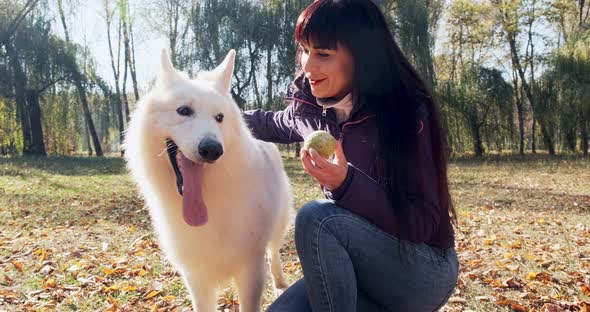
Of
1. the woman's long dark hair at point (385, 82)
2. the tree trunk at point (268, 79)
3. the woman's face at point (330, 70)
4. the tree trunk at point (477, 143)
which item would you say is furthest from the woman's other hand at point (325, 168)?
the tree trunk at point (477, 143)

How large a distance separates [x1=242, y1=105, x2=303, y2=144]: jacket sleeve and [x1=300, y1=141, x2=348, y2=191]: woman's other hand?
36.7 inches

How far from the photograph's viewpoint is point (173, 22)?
68.7 feet

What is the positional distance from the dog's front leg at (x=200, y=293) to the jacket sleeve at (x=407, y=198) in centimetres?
111

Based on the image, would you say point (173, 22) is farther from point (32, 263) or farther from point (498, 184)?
point (32, 263)

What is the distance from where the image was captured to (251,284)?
2.38m

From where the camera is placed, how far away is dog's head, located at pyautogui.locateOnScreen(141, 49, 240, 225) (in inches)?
78.5

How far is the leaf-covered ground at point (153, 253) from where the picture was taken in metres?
3.10

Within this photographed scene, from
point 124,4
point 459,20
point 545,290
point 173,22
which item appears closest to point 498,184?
point 545,290

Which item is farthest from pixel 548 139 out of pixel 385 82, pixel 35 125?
pixel 35 125

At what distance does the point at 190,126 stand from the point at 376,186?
96cm

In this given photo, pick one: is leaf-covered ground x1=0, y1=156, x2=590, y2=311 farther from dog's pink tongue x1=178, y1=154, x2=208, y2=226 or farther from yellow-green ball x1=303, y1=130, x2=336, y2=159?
yellow-green ball x1=303, y1=130, x2=336, y2=159

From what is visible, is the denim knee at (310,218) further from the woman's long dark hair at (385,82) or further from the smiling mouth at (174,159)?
the smiling mouth at (174,159)

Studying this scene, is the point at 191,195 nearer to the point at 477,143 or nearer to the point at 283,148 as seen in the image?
the point at 477,143

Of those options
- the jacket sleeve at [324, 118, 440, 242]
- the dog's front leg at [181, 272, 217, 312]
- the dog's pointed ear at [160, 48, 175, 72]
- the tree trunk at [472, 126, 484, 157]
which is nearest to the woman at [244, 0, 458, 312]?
the jacket sleeve at [324, 118, 440, 242]
